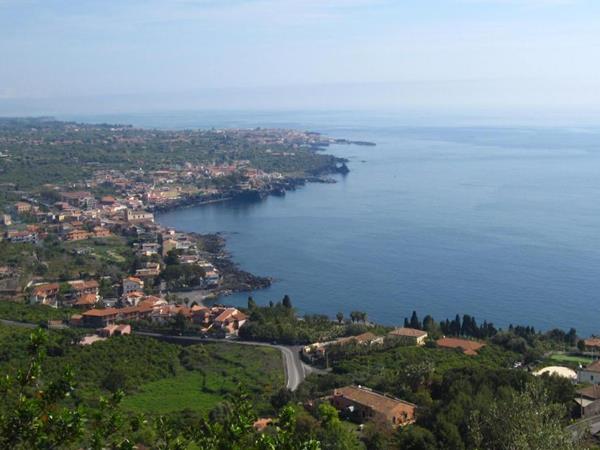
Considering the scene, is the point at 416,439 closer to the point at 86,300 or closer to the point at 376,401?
the point at 376,401

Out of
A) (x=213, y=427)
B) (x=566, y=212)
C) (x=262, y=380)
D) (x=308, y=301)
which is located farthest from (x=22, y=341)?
(x=566, y=212)

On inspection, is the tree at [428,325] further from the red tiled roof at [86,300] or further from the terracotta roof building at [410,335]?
the red tiled roof at [86,300]

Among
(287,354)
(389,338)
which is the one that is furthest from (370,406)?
(389,338)

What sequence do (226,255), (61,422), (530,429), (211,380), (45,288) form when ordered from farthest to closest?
(226,255) < (45,288) < (211,380) < (530,429) < (61,422)

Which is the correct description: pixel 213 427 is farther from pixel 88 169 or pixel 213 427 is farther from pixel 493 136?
pixel 493 136

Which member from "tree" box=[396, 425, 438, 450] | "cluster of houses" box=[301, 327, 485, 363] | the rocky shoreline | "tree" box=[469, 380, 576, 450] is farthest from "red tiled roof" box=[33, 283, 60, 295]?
"tree" box=[469, 380, 576, 450]

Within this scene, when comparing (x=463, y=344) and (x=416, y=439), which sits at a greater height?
(x=416, y=439)
